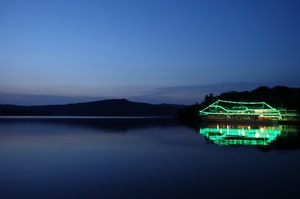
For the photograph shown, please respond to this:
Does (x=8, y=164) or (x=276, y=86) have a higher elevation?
(x=276, y=86)

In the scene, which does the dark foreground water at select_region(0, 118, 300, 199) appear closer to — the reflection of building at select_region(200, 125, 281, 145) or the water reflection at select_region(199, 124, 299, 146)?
the water reflection at select_region(199, 124, 299, 146)

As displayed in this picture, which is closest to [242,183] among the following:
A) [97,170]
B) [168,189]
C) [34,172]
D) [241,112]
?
[168,189]

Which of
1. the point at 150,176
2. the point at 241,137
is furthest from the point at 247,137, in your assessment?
the point at 150,176

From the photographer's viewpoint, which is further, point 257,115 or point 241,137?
point 257,115

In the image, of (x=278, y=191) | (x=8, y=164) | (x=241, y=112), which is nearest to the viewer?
(x=278, y=191)

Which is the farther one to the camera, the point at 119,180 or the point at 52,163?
the point at 52,163

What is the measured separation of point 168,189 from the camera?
12766mm

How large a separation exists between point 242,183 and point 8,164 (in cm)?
1386

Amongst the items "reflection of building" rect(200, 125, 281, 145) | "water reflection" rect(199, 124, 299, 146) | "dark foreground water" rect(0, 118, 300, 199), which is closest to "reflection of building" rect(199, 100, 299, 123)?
"water reflection" rect(199, 124, 299, 146)

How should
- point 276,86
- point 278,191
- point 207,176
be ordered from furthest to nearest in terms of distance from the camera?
point 276,86, point 207,176, point 278,191

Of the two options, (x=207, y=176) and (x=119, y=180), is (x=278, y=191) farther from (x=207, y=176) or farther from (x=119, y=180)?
(x=119, y=180)

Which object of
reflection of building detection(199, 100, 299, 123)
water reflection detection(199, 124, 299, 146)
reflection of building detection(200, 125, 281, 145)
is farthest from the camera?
reflection of building detection(199, 100, 299, 123)

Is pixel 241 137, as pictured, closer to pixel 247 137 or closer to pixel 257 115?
pixel 247 137

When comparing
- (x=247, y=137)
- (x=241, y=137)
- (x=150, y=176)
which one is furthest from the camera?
(x=241, y=137)
